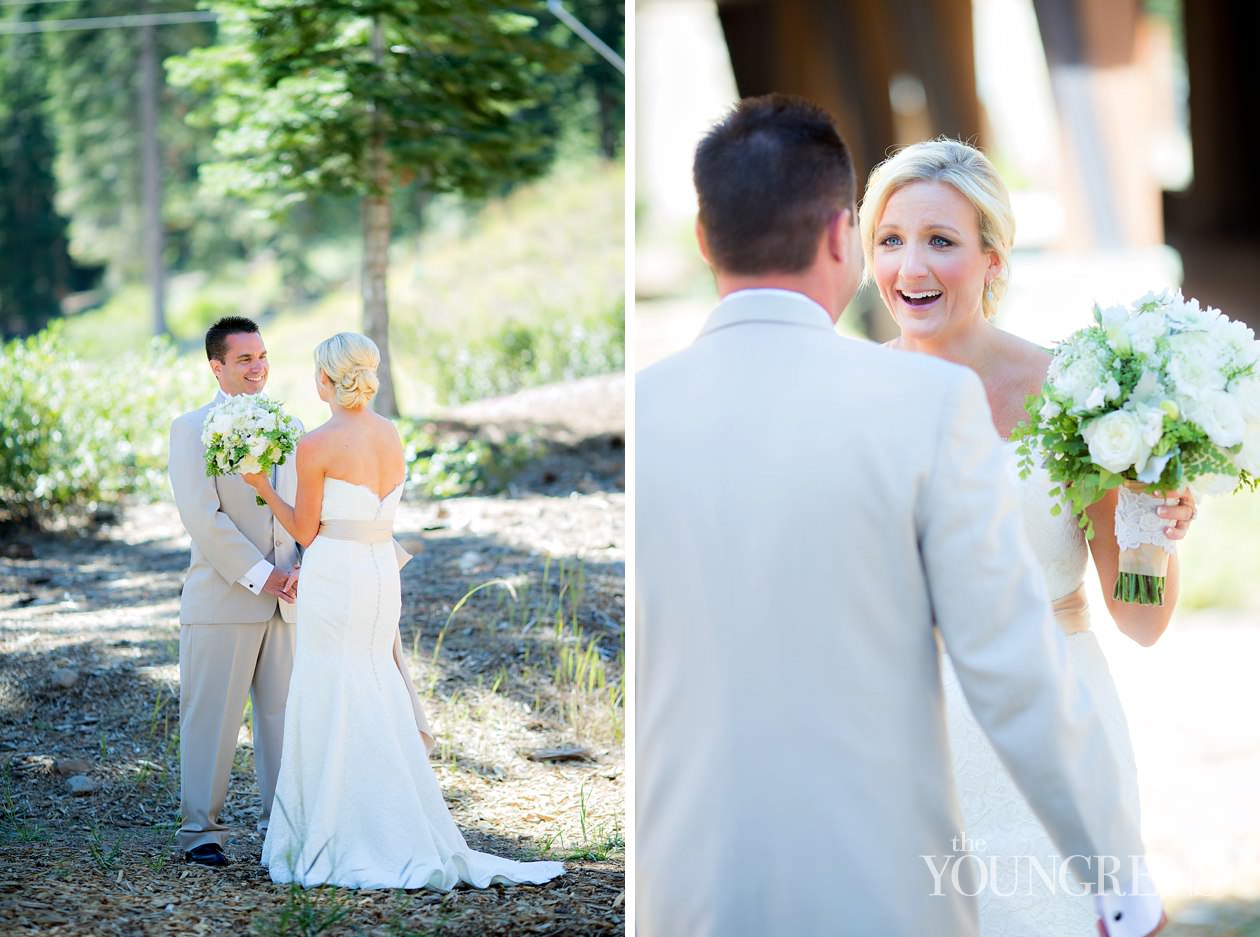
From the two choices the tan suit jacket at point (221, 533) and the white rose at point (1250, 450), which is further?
the tan suit jacket at point (221, 533)

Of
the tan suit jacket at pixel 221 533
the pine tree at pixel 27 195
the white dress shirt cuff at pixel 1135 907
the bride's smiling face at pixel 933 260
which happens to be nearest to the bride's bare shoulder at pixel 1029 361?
the bride's smiling face at pixel 933 260

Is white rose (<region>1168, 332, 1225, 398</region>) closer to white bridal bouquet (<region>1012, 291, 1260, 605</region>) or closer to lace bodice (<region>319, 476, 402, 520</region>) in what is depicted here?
white bridal bouquet (<region>1012, 291, 1260, 605</region>)

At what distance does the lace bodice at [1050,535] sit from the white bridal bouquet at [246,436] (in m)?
1.91

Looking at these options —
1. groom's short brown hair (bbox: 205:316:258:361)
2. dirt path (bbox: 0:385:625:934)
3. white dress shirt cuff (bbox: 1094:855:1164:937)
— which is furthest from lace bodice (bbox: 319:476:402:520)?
white dress shirt cuff (bbox: 1094:855:1164:937)

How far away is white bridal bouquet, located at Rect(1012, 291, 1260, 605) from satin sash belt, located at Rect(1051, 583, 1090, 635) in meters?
0.22

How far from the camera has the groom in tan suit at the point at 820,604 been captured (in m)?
2.20

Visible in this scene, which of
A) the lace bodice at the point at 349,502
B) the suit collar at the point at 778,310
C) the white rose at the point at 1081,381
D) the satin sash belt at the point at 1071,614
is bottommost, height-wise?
the satin sash belt at the point at 1071,614

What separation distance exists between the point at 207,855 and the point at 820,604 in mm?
2562

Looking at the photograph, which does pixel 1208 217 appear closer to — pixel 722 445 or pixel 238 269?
pixel 722 445

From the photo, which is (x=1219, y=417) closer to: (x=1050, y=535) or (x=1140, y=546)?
(x=1140, y=546)

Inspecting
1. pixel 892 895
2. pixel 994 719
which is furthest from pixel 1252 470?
pixel 892 895

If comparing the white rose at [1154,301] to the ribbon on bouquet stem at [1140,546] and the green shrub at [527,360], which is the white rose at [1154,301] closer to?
the ribbon on bouquet stem at [1140,546]

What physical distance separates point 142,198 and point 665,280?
8.95 metres

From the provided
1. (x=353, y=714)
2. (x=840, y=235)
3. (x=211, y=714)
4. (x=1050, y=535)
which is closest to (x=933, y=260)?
(x=1050, y=535)
